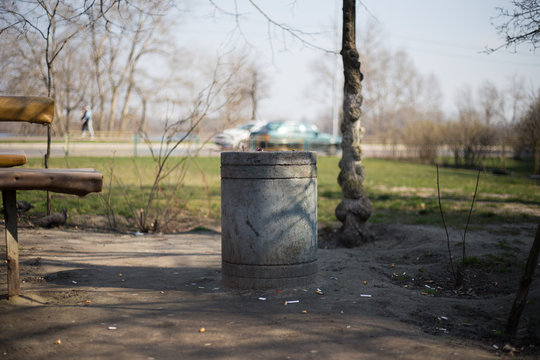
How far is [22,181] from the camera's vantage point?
375 centimetres

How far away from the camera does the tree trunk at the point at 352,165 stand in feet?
23.3

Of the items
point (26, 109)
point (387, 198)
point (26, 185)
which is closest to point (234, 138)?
point (387, 198)

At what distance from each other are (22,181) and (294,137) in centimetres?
2442

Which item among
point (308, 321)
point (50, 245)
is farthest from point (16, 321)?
point (50, 245)

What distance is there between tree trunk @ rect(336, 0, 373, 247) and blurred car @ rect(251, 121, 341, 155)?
18.0 m

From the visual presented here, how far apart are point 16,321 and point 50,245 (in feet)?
9.35

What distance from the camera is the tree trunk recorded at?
23.3 ft

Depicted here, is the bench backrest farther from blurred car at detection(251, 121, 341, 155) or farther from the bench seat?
blurred car at detection(251, 121, 341, 155)

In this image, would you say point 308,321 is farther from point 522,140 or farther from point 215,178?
point 522,140

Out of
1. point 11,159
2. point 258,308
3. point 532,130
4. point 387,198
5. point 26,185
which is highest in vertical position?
point 532,130

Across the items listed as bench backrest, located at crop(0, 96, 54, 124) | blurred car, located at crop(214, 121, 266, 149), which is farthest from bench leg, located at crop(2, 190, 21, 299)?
blurred car, located at crop(214, 121, 266, 149)

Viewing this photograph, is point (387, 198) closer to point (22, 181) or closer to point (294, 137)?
point (22, 181)

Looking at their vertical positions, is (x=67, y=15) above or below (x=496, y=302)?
above

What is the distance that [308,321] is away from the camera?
3.84 metres
